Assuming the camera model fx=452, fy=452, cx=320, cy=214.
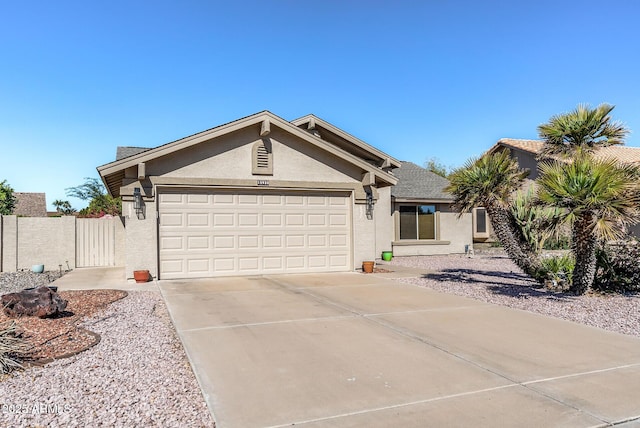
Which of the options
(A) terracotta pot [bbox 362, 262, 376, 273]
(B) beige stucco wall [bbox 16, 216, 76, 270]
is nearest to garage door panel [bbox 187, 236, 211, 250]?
(A) terracotta pot [bbox 362, 262, 376, 273]

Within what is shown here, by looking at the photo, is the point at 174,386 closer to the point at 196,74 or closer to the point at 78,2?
the point at 78,2

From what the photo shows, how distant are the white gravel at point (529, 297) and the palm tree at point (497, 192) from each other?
0.90 m

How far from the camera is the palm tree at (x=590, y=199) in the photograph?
332 inches

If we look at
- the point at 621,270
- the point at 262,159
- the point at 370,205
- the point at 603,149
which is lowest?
the point at 621,270

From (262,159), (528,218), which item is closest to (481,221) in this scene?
(528,218)

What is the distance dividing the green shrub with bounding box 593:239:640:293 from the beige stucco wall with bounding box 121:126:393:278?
640 centimetres

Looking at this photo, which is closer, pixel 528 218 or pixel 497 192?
pixel 497 192

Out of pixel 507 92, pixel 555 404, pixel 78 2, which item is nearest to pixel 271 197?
pixel 78 2

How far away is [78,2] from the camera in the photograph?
41.5ft

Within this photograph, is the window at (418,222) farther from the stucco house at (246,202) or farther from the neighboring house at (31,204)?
the neighboring house at (31,204)

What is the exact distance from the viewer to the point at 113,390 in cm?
432

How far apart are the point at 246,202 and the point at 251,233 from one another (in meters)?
0.93

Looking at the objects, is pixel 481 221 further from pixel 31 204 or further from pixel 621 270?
pixel 31 204

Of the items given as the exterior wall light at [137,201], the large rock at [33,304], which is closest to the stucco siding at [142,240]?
the exterior wall light at [137,201]
